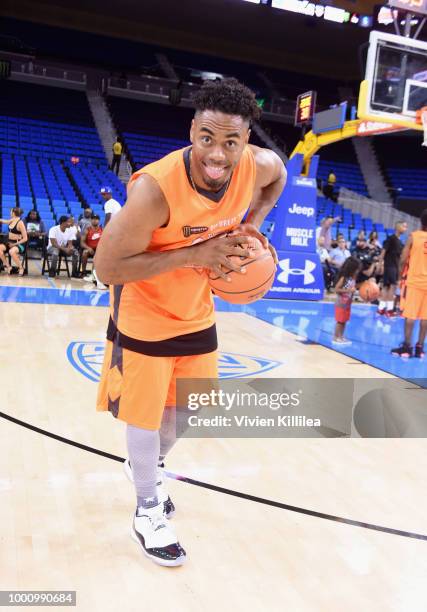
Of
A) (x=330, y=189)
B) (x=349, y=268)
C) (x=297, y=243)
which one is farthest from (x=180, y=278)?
(x=330, y=189)

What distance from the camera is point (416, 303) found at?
5.41 metres

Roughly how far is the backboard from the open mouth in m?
5.34

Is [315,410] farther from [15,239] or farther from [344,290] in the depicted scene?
[15,239]

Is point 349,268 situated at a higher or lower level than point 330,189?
lower

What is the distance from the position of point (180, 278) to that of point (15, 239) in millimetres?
7872

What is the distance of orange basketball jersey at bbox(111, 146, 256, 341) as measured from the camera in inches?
69.9

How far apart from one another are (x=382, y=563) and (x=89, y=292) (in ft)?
21.9

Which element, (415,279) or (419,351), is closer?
(415,279)

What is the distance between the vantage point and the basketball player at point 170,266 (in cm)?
169

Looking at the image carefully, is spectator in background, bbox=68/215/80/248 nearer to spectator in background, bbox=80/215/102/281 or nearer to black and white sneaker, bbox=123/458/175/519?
spectator in background, bbox=80/215/102/281

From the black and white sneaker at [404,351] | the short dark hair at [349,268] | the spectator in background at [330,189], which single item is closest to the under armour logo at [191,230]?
the short dark hair at [349,268]

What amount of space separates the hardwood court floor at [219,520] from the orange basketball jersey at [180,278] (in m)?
0.78

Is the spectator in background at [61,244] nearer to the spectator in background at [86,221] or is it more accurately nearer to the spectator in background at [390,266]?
the spectator in background at [86,221]

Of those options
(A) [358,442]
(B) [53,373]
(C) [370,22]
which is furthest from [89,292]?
(C) [370,22]
